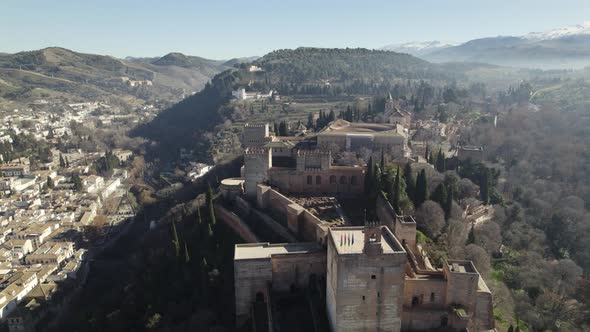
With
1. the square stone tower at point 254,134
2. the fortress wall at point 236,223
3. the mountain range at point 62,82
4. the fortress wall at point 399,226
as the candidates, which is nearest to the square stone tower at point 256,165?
the fortress wall at point 236,223

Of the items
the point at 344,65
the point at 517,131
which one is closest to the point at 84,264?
the point at 517,131

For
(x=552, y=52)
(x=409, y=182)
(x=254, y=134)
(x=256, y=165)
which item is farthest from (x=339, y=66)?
(x=409, y=182)

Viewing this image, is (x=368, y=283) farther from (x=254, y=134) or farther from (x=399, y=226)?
(x=254, y=134)

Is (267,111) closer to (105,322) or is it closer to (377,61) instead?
(105,322)

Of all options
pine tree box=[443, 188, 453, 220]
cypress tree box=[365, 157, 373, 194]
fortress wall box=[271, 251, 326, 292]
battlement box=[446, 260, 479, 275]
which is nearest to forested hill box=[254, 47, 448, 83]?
cypress tree box=[365, 157, 373, 194]

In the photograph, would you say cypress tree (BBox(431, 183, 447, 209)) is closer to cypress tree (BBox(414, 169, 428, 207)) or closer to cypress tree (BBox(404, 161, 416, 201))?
cypress tree (BBox(414, 169, 428, 207))
